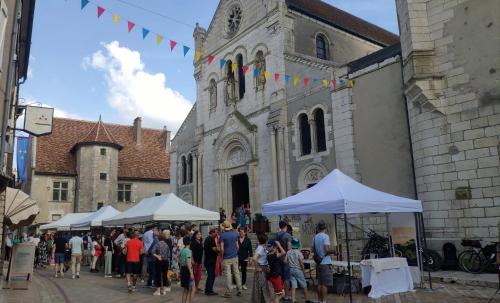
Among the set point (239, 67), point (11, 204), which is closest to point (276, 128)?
point (239, 67)

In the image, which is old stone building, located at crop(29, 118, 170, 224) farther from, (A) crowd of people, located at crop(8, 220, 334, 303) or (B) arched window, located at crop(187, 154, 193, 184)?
(A) crowd of people, located at crop(8, 220, 334, 303)

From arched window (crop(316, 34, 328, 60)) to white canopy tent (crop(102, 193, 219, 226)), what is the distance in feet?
37.7

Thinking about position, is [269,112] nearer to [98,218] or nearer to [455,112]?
[98,218]

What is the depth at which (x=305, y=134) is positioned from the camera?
62.1ft

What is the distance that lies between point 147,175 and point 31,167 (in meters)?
8.47

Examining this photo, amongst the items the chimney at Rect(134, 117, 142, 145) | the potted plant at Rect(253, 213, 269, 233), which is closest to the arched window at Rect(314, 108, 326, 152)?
the potted plant at Rect(253, 213, 269, 233)

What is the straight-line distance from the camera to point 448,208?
12258 mm

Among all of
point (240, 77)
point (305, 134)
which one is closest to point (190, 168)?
point (240, 77)

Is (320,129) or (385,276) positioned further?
(320,129)

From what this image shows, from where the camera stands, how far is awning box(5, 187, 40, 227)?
13.2m

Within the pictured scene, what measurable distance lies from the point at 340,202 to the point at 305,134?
34.1ft

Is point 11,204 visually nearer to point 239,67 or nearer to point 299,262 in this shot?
point 299,262

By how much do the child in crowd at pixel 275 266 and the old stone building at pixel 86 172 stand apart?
26.2m

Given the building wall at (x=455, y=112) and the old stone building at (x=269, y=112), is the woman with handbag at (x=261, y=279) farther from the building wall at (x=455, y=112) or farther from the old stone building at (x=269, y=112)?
the old stone building at (x=269, y=112)
